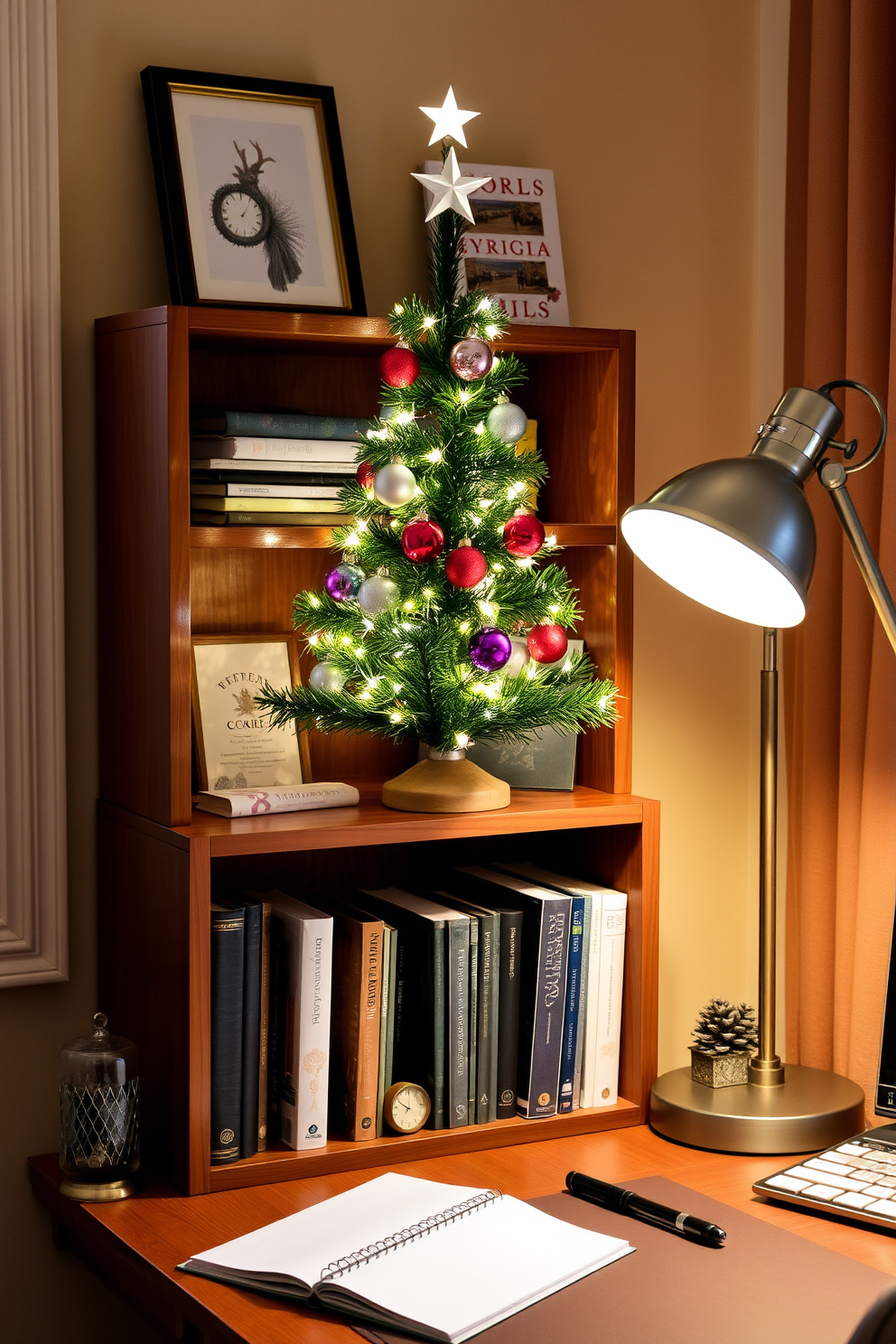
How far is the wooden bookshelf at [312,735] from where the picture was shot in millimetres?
1436

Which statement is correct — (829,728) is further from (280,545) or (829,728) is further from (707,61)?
(707,61)

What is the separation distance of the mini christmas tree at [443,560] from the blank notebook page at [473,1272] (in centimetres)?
46

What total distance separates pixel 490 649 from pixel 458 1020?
16.5 inches

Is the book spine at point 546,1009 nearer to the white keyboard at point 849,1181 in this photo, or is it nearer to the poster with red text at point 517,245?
the white keyboard at point 849,1181

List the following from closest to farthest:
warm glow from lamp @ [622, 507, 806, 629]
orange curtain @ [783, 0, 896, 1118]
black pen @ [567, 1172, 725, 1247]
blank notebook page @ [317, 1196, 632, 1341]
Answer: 1. blank notebook page @ [317, 1196, 632, 1341]
2. black pen @ [567, 1172, 725, 1247]
3. warm glow from lamp @ [622, 507, 806, 629]
4. orange curtain @ [783, 0, 896, 1118]

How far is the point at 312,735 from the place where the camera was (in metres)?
1.76

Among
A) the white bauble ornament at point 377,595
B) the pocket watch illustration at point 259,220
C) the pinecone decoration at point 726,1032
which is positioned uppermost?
the pocket watch illustration at point 259,220

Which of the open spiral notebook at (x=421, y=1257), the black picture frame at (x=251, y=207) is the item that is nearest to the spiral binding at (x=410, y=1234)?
the open spiral notebook at (x=421, y=1257)

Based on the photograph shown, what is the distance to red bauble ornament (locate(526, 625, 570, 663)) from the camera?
1530mm

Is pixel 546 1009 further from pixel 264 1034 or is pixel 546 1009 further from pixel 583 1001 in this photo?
pixel 264 1034

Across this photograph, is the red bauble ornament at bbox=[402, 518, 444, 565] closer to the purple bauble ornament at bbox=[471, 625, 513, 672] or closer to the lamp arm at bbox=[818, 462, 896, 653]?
the purple bauble ornament at bbox=[471, 625, 513, 672]

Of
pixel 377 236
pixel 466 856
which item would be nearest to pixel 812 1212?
pixel 466 856

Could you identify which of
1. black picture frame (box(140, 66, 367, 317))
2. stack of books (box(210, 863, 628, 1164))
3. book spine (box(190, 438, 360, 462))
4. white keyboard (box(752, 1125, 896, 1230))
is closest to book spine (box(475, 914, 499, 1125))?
stack of books (box(210, 863, 628, 1164))

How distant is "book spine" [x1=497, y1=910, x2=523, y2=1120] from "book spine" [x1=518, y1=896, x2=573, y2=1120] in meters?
0.02
